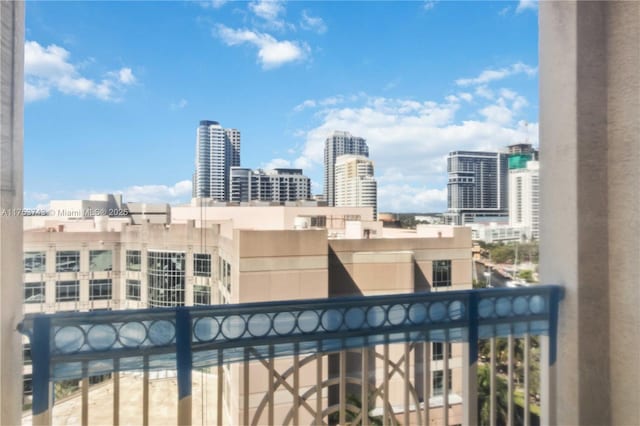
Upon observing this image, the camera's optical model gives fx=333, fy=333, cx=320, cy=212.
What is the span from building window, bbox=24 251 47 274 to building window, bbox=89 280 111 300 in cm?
36

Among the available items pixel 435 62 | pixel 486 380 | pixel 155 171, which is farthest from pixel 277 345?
pixel 435 62

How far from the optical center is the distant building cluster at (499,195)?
1.42 m

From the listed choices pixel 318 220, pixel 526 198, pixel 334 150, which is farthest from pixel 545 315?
pixel 318 220

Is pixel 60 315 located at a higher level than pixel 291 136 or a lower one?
lower

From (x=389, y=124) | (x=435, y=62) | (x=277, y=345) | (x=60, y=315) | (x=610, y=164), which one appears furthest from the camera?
(x=389, y=124)

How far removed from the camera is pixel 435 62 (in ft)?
5.50

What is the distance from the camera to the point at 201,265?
166 inches

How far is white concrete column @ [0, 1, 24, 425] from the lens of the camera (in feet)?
2.95

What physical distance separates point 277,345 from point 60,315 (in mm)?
607

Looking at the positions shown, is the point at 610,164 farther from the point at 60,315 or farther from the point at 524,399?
the point at 60,315

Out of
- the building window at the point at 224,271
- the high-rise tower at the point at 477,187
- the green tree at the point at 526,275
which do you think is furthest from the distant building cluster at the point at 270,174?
the building window at the point at 224,271

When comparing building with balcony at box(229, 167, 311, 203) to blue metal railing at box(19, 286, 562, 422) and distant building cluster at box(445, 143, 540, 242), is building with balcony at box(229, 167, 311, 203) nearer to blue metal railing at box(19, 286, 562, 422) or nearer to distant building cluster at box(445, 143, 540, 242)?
distant building cluster at box(445, 143, 540, 242)

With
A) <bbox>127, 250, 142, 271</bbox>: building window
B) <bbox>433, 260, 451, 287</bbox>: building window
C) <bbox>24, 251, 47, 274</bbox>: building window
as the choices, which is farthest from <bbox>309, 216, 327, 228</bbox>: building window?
<bbox>127, 250, 142, 271</bbox>: building window

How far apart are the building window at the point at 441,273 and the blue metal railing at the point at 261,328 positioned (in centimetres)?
29
